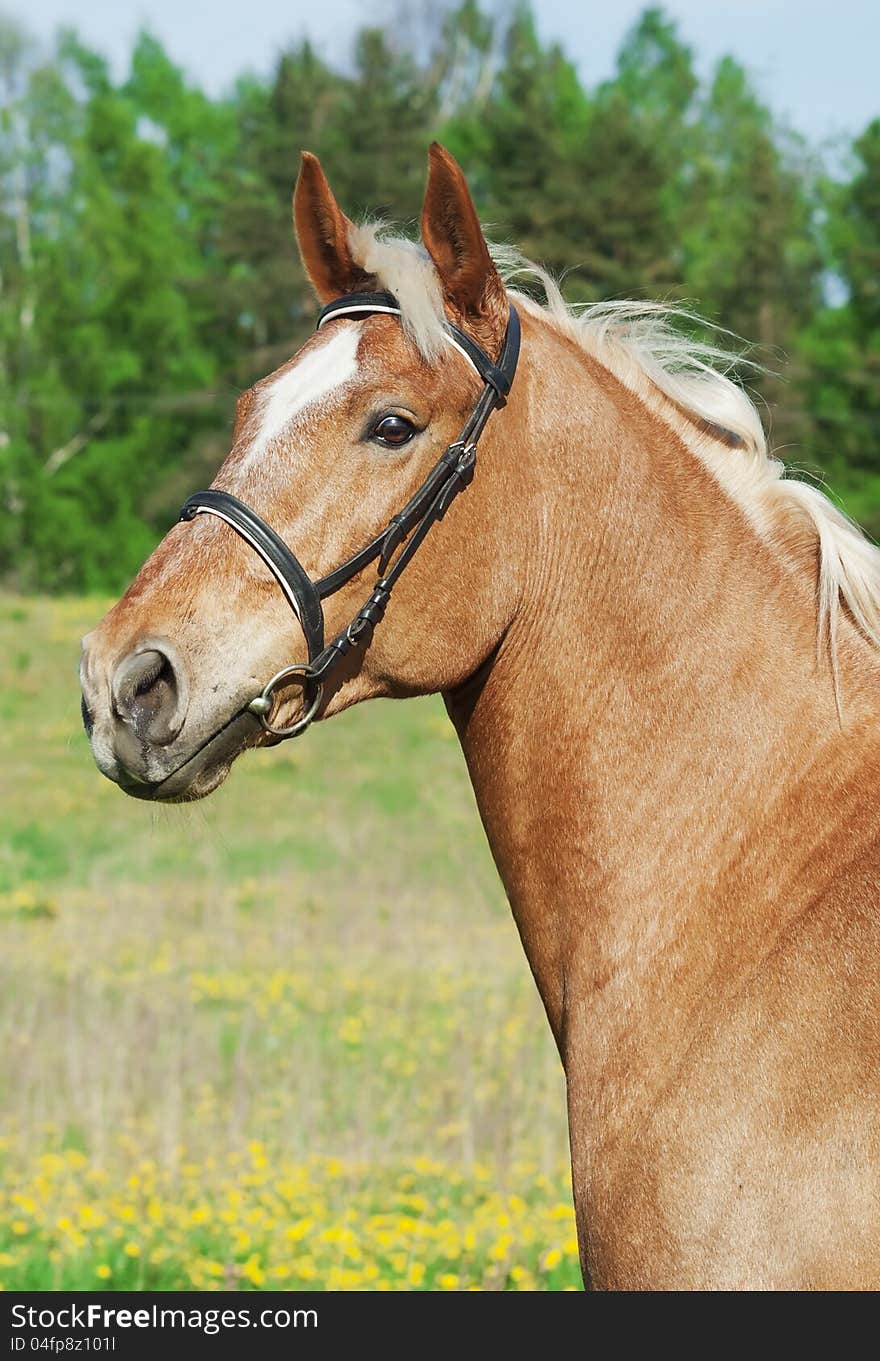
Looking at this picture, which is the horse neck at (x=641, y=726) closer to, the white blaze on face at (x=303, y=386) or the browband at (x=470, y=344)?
the browband at (x=470, y=344)

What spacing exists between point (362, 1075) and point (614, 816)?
17.8ft

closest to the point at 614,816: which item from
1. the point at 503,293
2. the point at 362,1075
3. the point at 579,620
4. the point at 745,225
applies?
the point at 579,620

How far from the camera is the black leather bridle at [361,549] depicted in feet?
9.46

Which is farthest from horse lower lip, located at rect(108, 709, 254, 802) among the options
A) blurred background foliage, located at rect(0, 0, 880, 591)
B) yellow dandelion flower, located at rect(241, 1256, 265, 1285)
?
blurred background foliage, located at rect(0, 0, 880, 591)

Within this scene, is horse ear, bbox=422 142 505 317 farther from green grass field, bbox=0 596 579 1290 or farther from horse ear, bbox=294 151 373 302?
green grass field, bbox=0 596 579 1290

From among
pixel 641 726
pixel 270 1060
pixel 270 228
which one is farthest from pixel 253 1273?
pixel 270 228

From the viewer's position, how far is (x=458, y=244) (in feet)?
10.1

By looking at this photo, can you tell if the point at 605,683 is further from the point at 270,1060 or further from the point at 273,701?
the point at 270,1060

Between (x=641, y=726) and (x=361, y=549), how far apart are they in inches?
28.7

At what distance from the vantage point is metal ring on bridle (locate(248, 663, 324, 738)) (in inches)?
113

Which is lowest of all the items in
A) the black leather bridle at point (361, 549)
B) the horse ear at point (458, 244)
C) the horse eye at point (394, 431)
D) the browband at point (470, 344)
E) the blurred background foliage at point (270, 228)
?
the blurred background foliage at point (270, 228)

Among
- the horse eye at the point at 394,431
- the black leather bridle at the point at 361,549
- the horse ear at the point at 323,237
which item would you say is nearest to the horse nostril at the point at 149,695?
the black leather bridle at the point at 361,549

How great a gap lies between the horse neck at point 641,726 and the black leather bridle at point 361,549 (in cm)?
15

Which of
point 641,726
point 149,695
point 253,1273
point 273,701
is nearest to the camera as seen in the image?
point 149,695
